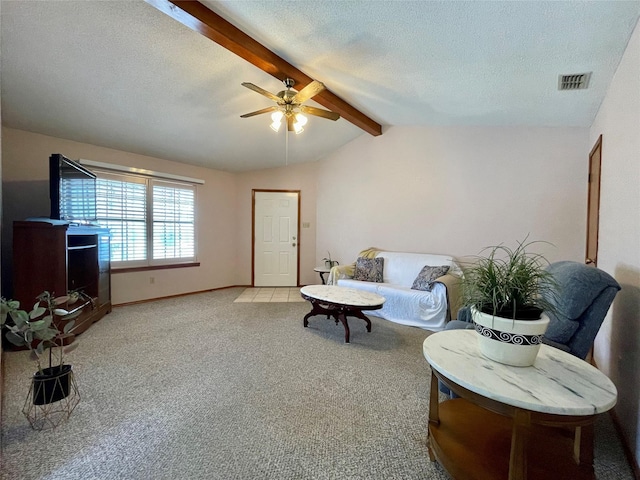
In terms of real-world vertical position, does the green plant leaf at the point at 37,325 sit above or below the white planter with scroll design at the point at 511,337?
below

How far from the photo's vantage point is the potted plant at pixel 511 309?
110 cm

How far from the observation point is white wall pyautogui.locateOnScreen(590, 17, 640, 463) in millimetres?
1519

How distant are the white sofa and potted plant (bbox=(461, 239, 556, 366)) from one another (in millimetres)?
1875

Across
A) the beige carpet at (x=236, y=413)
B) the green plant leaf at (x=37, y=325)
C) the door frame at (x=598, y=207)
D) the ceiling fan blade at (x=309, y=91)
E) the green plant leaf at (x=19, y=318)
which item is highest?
the ceiling fan blade at (x=309, y=91)

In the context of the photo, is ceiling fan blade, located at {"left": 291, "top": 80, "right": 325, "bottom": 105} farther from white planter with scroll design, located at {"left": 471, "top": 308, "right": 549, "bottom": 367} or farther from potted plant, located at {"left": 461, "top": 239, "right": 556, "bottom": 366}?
white planter with scroll design, located at {"left": 471, "top": 308, "right": 549, "bottom": 367}

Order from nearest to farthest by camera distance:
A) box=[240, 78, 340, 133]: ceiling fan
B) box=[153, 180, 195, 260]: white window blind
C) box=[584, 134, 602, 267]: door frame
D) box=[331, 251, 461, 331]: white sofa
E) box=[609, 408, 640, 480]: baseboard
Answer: box=[609, 408, 640, 480]: baseboard < box=[240, 78, 340, 133]: ceiling fan < box=[584, 134, 602, 267]: door frame < box=[331, 251, 461, 331]: white sofa < box=[153, 180, 195, 260]: white window blind

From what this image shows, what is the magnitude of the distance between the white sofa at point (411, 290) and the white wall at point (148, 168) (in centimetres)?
247

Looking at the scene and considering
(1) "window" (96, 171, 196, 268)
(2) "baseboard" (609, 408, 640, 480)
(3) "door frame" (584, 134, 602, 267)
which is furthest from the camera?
(1) "window" (96, 171, 196, 268)

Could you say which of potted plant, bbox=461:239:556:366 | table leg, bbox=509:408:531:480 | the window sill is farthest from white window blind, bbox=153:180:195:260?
table leg, bbox=509:408:531:480

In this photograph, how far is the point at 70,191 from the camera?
9.75 feet

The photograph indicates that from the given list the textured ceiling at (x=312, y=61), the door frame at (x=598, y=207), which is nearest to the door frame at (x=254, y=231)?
the textured ceiling at (x=312, y=61)

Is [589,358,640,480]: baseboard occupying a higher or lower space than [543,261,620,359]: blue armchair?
lower

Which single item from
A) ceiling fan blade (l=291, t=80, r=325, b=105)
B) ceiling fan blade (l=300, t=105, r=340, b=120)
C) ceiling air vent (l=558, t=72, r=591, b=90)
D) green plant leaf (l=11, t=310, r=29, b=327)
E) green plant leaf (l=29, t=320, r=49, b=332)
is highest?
ceiling air vent (l=558, t=72, r=591, b=90)

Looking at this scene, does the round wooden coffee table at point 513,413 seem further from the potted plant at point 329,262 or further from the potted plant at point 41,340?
the potted plant at point 329,262
